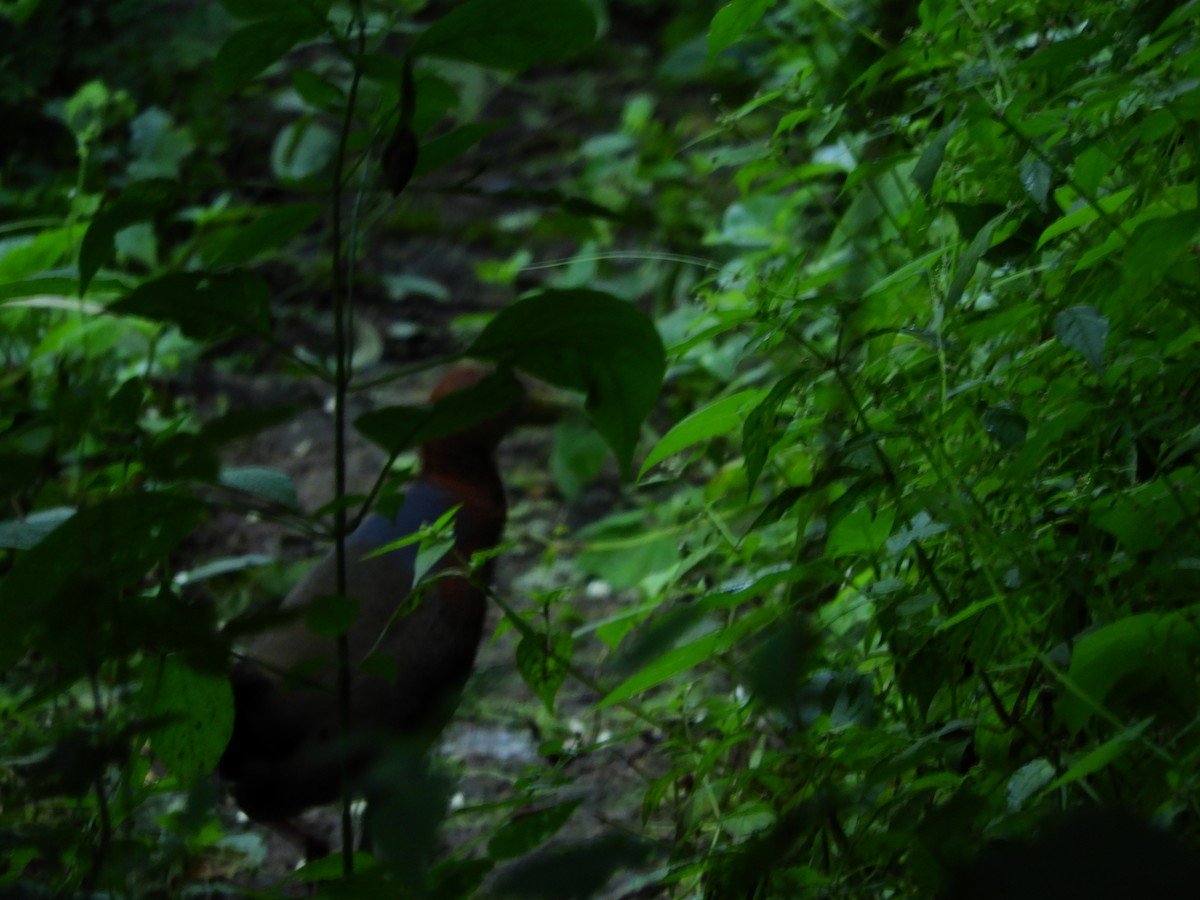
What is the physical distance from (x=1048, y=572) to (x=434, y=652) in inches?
50.1

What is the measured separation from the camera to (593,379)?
95 cm

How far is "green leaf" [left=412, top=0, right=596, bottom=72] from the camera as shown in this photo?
3.15 feet

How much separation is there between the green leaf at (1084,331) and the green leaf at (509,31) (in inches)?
17.2

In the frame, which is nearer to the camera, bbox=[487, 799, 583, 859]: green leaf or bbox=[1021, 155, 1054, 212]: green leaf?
bbox=[487, 799, 583, 859]: green leaf

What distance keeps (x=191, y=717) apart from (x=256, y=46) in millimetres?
560

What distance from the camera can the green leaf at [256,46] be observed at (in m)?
0.96

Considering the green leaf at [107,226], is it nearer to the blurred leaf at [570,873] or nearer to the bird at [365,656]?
the blurred leaf at [570,873]

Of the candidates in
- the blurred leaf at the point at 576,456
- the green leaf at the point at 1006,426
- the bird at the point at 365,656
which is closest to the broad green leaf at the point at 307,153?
the blurred leaf at the point at 576,456

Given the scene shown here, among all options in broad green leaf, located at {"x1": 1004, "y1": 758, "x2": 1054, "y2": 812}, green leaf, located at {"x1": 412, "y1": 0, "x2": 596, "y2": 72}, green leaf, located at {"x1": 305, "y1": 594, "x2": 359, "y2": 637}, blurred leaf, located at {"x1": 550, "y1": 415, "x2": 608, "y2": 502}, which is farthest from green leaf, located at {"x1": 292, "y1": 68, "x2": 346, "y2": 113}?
blurred leaf, located at {"x1": 550, "y1": 415, "x2": 608, "y2": 502}

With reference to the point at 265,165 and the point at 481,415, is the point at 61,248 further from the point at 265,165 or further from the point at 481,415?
the point at 265,165

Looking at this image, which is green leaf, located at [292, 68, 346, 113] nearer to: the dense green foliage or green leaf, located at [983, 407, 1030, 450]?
the dense green foliage

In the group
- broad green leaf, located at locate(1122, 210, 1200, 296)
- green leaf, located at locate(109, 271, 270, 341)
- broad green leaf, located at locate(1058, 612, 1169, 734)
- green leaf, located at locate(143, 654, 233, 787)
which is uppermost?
green leaf, located at locate(109, 271, 270, 341)

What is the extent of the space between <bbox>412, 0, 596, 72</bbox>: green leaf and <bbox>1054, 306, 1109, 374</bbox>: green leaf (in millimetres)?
436

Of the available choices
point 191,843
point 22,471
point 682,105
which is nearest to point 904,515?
point 22,471
